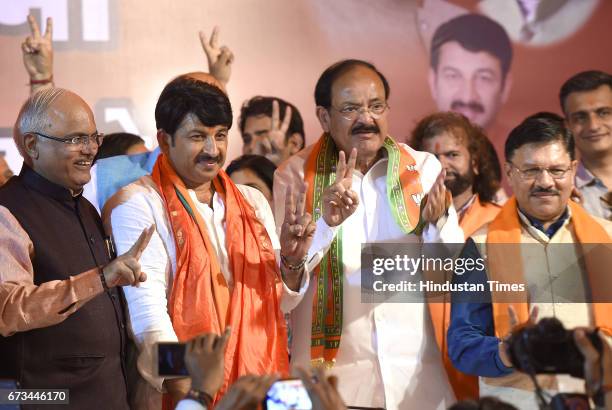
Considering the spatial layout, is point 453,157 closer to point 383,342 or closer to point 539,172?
point 539,172

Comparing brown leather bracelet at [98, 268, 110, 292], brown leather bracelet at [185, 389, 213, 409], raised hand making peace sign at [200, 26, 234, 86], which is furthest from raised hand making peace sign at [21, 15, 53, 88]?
brown leather bracelet at [185, 389, 213, 409]

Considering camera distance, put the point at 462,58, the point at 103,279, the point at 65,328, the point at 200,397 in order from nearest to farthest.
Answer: the point at 200,397
the point at 103,279
the point at 65,328
the point at 462,58

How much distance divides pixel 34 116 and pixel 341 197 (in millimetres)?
1031

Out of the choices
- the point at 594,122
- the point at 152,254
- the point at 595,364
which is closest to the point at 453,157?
the point at 594,122

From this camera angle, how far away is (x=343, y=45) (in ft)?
17.4

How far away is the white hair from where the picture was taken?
10.6 feet

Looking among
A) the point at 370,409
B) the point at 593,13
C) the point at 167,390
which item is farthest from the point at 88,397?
the point at 593,13

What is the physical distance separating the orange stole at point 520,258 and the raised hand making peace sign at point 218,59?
1640 mm

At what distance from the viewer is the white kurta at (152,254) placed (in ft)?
10.7

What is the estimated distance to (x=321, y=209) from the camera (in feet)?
12.5

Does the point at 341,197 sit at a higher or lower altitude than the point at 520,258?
higher

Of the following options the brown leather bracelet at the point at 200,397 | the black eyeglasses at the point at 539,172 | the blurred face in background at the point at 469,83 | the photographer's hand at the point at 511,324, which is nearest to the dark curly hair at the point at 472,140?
the blurred face in background at the point at 469,83

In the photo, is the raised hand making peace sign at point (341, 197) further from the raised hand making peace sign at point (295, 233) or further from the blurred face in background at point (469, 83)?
the blurred face in background at point (469, 83)

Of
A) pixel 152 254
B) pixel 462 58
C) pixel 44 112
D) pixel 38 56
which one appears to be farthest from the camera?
pixel 462 58
